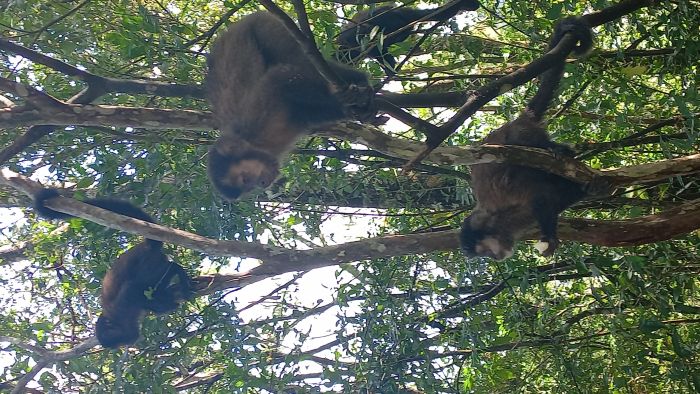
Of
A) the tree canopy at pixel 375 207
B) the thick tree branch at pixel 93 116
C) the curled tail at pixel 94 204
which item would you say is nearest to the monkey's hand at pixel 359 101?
the tree canopy at pixel 375 207

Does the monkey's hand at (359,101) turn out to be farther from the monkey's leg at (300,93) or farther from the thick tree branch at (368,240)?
the thick tree branch at (368,240)

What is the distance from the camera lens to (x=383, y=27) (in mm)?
5547

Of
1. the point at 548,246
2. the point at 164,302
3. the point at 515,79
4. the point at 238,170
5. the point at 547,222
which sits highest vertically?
the point at 238,170

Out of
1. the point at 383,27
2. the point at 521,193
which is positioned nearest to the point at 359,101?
the point at 521,193

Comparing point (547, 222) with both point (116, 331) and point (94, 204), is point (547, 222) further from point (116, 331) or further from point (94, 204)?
point (116, 331)

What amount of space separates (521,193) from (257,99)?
1.95 m

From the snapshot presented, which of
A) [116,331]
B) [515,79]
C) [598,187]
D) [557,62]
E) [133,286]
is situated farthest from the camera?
[133,286]

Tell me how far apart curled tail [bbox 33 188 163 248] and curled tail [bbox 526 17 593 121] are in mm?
3206

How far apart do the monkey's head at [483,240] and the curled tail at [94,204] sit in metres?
2.61

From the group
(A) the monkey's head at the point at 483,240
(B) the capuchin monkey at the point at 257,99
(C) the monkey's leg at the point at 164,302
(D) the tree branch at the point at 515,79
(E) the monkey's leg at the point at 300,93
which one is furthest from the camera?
(C) the monkey's leg at the point at 164,302

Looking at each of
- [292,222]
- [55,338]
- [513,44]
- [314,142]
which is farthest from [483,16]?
[55,338]

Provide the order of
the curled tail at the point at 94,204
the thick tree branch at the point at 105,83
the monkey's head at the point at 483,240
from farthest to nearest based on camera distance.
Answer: the curled tail at the point at 94,204 → the monkey's head at the point at 483,240 → the thick tree branch at the point at 105,83

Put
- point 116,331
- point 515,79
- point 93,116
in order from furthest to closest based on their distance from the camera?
point 116,331 → point 93,116 → point 515,79

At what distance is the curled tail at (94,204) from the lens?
16.8 ft
